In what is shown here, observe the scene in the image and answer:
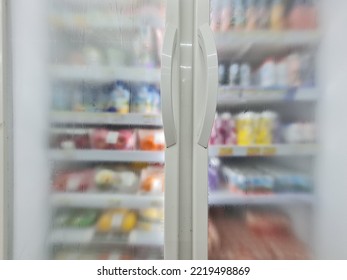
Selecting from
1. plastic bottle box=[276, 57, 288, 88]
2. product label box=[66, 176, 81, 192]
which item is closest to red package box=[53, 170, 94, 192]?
product label box=[66, 176, 81, 192]

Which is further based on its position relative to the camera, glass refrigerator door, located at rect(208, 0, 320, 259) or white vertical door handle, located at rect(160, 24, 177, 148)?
glass refrigerator door, located at rect(208, 0, 320, 259)

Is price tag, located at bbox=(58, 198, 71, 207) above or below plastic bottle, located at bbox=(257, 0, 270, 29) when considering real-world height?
below

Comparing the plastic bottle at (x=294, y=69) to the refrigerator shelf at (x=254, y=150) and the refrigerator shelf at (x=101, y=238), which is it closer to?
the refrigerator shelf at (x=254, y=150)

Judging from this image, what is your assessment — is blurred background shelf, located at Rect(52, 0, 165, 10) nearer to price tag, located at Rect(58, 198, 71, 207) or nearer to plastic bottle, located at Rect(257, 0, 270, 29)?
plastic bottle, located at Rect(257, 0, 270, 29)

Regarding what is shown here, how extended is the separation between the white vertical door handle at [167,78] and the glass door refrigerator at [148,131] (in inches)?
4.2

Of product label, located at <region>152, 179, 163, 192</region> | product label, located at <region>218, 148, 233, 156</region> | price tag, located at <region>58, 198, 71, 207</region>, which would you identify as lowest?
price tag, located at <region>58, 198, 71, 207</region>

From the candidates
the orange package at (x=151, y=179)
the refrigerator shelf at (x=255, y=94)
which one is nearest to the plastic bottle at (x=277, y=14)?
the refrigerator shelf at (x=255, y=94)

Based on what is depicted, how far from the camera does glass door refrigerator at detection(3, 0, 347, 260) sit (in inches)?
29.7

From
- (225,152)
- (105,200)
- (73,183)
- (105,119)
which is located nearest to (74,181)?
(73,183)

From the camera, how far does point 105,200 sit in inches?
30.4

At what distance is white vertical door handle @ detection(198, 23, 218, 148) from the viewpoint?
64 centimetres

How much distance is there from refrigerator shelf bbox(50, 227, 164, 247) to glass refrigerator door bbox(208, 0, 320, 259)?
0.19 metres

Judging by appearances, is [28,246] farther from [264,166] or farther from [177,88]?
[264,166]

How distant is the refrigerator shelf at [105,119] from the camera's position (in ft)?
2.44
